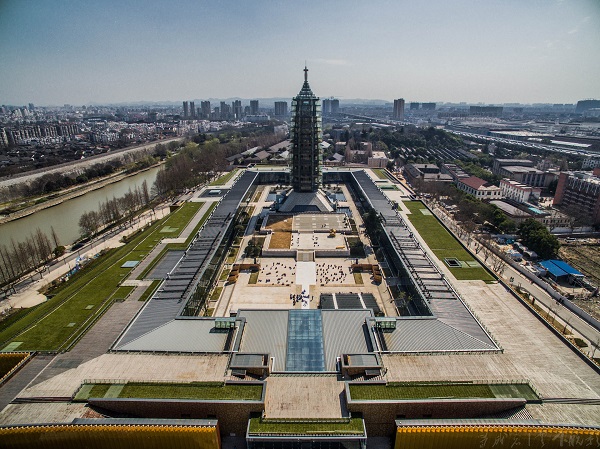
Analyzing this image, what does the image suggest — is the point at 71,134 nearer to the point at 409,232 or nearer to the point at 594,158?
the point at 409,232

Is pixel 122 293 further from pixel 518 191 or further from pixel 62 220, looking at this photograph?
pixel 518 191

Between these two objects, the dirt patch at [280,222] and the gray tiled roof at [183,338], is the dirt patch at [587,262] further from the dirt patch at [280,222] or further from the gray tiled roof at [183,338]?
the dirt patch at [280,222]

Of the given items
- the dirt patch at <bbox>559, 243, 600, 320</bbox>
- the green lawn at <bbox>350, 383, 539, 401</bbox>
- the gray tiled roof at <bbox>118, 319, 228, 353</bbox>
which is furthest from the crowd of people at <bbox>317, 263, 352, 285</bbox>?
the dirt patch at <bbox>559, 243, 600, 320</bbox>

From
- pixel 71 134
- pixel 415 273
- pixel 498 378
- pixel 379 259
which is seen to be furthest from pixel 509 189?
pixel 71 134

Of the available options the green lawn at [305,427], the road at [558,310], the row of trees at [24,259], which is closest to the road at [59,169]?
the row of trees at [24,259]

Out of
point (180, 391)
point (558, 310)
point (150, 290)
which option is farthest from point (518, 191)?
point (180, 391)

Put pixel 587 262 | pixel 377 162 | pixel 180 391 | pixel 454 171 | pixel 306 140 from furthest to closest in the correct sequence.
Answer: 1. pixel 377 162
2. pixel 454 171
3. pixel 306 140
4. pixel 587 262
5. pixel 180 391
